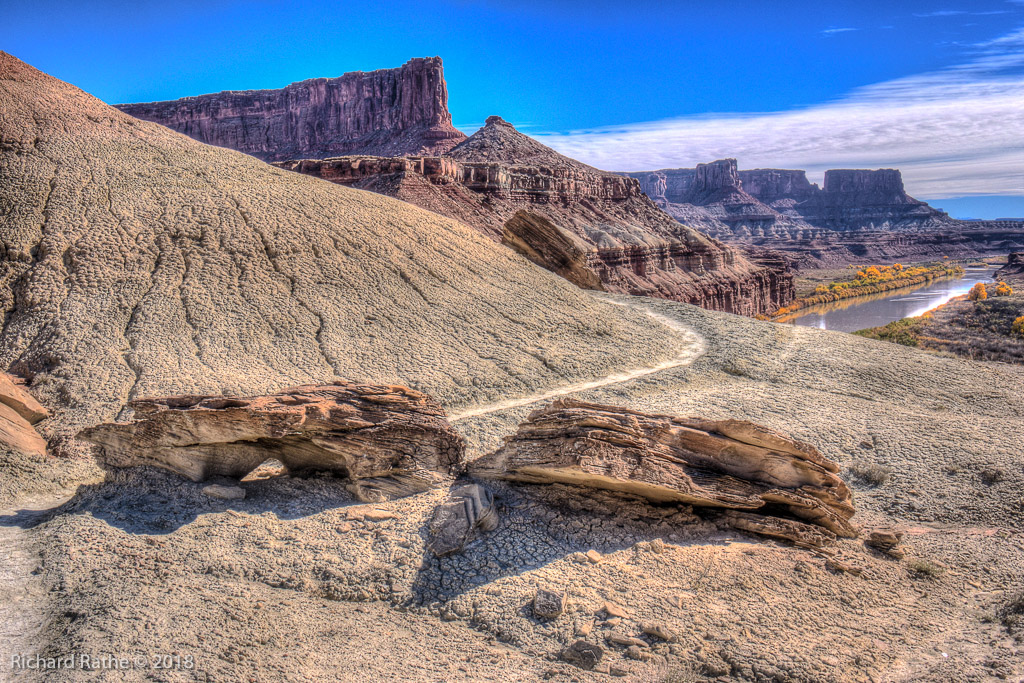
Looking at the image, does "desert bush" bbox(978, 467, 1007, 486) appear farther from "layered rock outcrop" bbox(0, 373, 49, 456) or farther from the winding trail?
"layered rock outcrop" bbox(0, 373, 49, 456)

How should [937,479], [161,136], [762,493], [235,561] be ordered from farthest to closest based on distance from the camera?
[161,136], [937,479], [762,493], [235,561]

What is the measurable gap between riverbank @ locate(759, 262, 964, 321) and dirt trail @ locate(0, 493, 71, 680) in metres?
57.5

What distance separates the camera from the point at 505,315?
1723 cm

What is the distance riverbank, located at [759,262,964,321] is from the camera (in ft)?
217

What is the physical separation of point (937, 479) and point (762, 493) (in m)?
4.50

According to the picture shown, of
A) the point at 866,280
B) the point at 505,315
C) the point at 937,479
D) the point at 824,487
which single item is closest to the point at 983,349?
the point at 937,479

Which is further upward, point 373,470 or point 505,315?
point 505,315

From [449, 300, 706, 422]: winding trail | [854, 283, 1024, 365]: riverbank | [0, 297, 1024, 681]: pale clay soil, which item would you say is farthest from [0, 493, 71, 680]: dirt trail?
[854, 283, 1024, 365]: riverbank

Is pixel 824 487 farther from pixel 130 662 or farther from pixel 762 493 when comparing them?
pixel 130 662

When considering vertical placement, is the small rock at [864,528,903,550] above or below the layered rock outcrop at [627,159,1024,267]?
below

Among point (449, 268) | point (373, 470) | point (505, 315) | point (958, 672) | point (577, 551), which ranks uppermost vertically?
point (449, 268)

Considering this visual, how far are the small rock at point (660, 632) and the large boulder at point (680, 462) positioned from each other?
2.03 meters

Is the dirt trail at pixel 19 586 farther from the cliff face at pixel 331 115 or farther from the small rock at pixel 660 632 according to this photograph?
the cliff face at pixel 331 115

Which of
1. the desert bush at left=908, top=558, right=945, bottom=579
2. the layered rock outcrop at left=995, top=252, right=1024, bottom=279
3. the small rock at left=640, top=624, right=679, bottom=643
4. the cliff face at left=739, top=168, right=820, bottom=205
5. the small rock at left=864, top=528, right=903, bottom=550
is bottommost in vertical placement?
the desert bush at left=908, top=558, right=945, bottom=579
